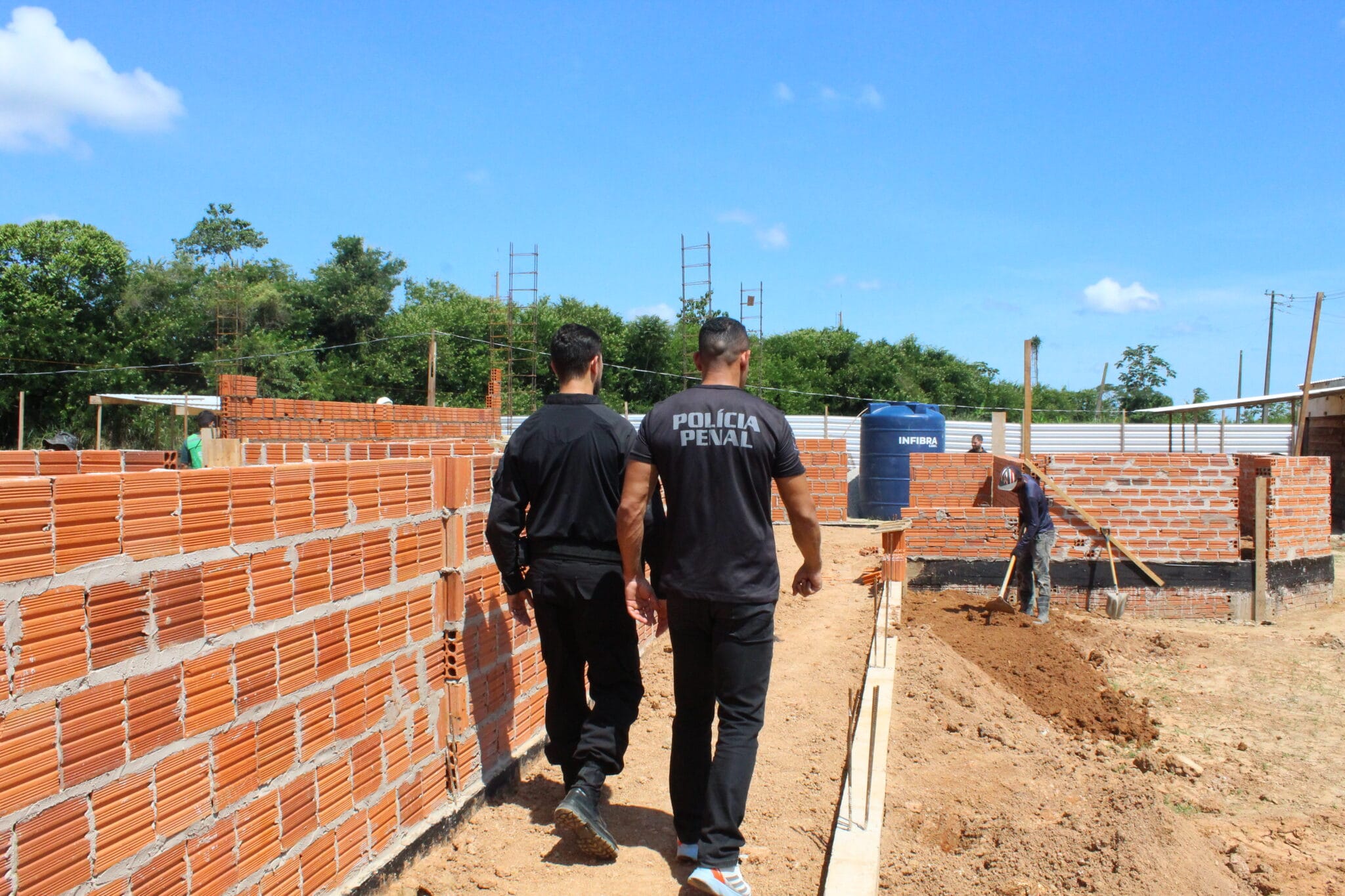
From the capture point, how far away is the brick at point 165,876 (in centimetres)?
205

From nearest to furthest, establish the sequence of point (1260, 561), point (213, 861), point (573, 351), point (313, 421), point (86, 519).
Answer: point (86, 519) < point (213, 861) < point (573, 351) < point (1260, 561) < point (313, 421)

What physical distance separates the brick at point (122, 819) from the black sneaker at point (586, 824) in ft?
Result: 4.40

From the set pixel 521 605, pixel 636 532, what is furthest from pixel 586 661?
pixel 636 532

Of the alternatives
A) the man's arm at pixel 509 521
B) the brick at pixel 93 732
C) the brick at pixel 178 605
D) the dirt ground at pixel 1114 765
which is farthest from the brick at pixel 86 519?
the dirt ground at pixel 1114 765

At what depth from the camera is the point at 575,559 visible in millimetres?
3279

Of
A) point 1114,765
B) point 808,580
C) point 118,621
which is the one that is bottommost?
point 1114,765

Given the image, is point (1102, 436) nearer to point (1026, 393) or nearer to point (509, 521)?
point (1026, 393)

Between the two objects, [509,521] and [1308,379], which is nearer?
[509,521]

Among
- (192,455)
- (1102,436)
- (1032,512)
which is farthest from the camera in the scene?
(1102,436)

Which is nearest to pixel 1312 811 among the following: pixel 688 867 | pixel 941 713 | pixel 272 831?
pixel 941 713

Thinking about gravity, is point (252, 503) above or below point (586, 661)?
above

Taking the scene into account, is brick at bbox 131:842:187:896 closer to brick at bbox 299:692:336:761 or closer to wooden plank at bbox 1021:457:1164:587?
brick at bbox 299:692:336:761

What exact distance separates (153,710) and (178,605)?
23 cm

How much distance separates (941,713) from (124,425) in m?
32.3
